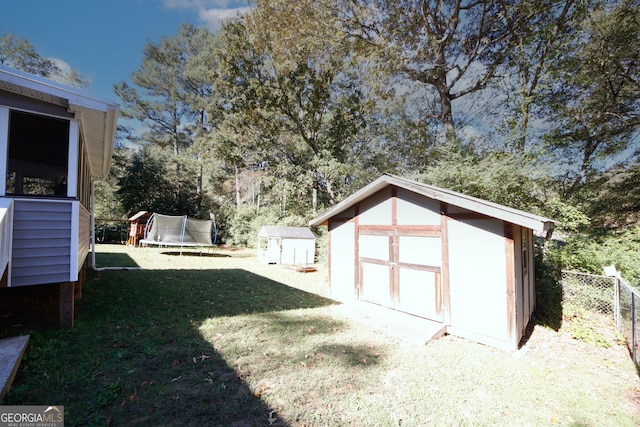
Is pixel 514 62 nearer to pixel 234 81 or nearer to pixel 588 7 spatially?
pixel 588 7

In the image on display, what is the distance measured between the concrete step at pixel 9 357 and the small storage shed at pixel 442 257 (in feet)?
18.7

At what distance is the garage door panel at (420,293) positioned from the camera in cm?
543

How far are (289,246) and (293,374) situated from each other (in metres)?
10.2

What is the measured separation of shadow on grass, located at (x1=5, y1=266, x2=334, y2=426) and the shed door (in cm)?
238

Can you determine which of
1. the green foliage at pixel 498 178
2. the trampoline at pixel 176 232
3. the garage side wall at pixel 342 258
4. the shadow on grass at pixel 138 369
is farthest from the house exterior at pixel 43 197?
the trampoline at pixel 176 232

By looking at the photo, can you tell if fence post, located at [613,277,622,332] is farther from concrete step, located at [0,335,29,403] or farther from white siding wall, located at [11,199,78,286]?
white siding wall, located at [11,199,78,286]

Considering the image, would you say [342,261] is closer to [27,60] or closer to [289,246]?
[289,246]

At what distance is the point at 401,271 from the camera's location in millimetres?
6016

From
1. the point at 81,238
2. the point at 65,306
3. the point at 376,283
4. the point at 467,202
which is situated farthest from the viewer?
the point at 376,283

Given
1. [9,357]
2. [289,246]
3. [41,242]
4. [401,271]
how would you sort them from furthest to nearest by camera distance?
[289,246] < [401,271] < [41,242] < [9,357]

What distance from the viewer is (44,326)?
4090 mm

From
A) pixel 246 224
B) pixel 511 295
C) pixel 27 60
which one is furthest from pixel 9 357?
pixel 27 60

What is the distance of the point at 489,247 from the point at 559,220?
222 inches

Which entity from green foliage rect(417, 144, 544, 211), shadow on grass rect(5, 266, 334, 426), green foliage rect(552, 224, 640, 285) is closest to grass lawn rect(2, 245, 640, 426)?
shadow on grass rect(5, 266, 334, 426)
